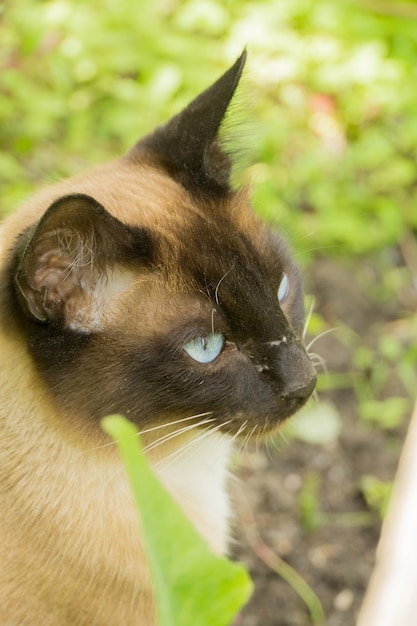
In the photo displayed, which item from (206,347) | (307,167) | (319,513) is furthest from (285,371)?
(307,167)

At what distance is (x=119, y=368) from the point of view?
1631 mm

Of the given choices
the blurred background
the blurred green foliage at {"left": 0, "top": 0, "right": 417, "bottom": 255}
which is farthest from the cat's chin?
the blurred green foliage at {"left": 0, "top": 0, "right": 417, "bottom": 255}

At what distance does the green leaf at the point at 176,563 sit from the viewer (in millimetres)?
802

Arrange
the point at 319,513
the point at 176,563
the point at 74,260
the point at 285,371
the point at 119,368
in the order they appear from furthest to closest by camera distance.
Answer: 1. the point at 319,513
2. the point at 285,371
3. the point at 119,368
4. the point at 74,260
5. the point at 176,563

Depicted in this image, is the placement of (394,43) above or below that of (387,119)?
above

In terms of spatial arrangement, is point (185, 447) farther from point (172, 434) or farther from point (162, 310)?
point (162, 310)

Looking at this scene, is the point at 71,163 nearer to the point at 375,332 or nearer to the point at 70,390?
the point at 375,332

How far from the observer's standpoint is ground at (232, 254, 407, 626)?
2.64 metres

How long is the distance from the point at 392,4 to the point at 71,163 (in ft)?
5.47

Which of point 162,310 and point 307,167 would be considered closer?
point 162,310

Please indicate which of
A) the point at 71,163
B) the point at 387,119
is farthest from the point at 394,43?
the point at 71,163

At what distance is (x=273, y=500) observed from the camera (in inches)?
115

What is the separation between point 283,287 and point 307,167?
2.03 m

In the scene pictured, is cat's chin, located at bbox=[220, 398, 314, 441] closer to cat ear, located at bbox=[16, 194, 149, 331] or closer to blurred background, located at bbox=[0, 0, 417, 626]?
cat ear, located at bbox=[16, 194, 149, 331]
